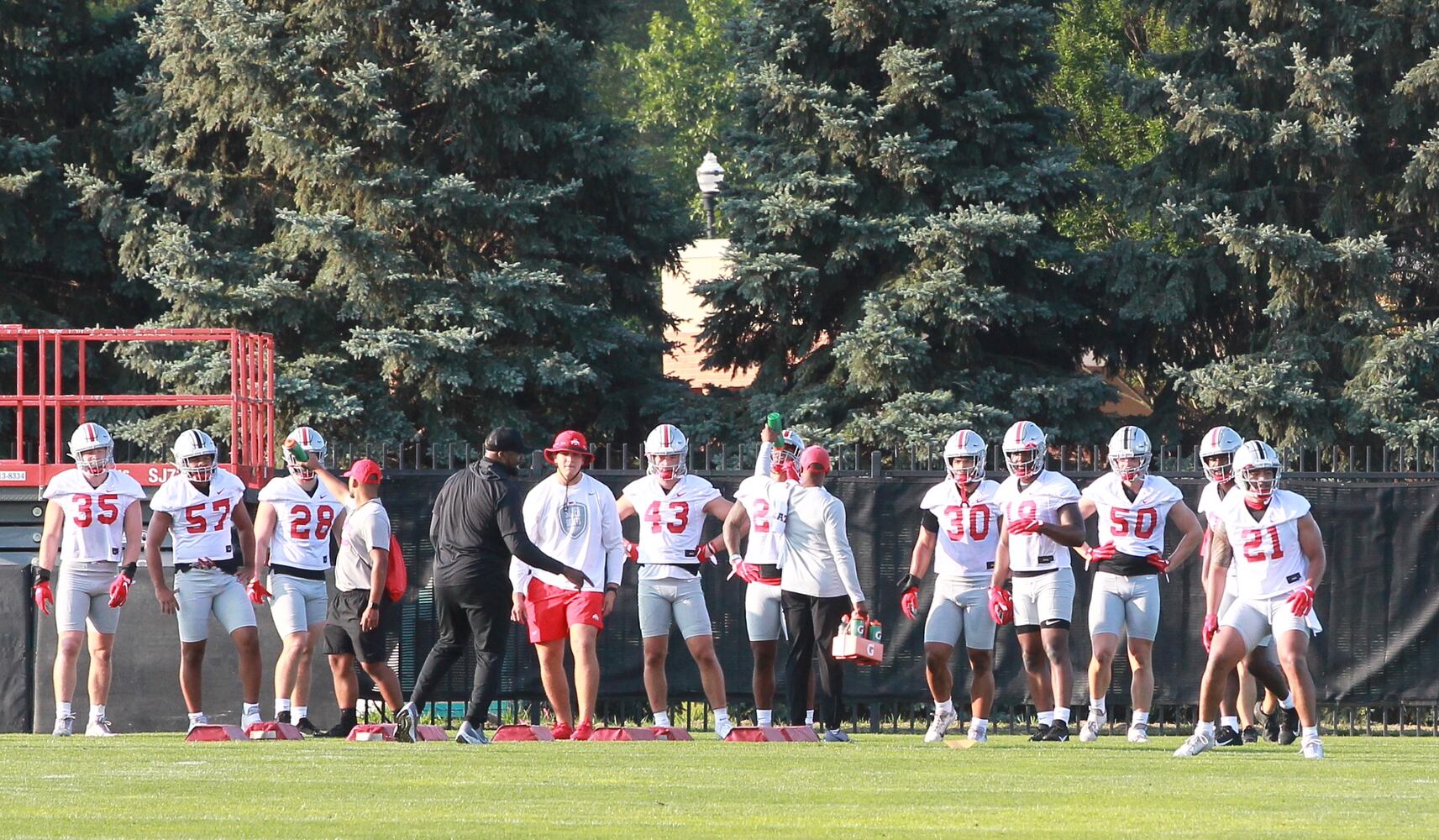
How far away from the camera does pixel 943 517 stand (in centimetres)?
1340

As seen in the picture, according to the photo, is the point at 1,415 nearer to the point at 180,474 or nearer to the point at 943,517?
the point at 180,474

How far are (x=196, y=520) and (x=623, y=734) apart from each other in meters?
3.11

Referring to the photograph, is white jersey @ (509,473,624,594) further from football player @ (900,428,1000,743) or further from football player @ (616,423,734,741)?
football player @ (900,428,1000,743)

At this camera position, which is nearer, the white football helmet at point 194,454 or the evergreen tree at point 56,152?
the white football helmet at point 194,454

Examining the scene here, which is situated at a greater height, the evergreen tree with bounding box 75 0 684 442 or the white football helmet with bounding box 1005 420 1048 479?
the evergreen tree with bounding box 75 0 684 442

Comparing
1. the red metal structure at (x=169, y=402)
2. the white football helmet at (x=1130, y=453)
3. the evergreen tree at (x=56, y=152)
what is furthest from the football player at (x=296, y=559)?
the evergreen tree at (x=56, y=152)

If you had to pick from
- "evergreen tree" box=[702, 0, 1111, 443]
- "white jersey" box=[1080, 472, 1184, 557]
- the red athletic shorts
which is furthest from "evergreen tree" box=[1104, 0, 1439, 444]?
the red athletic shorts

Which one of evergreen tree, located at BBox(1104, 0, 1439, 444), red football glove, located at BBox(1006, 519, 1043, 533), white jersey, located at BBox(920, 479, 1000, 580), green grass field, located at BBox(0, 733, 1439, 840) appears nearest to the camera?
green grass field, located at BBox(0, 733, 1439, 840)

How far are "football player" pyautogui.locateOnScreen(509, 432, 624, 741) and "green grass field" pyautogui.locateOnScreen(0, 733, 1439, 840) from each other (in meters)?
0.54

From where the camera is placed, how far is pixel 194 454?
13.5m

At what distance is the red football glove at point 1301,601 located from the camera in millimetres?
11812

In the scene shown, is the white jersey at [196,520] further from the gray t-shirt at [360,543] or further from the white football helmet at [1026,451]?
the white football helmet at [1026,451]

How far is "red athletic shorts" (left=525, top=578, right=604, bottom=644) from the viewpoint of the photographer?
12.9m

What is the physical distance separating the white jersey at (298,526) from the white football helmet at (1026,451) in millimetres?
4479
